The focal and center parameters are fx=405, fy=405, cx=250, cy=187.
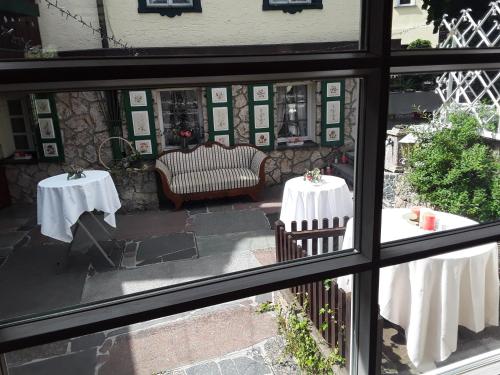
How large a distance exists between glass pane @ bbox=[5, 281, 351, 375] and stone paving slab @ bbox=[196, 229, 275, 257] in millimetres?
997

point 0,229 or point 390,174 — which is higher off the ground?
point 390,174

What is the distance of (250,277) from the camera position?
526mm

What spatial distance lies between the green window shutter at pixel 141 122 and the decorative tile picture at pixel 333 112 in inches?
86.4

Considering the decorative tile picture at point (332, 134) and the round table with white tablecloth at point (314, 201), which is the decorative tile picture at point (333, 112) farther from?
the round table with white tablecloth at point (314, 201)

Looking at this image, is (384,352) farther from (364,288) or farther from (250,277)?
(250,277)

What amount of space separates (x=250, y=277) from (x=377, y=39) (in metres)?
0.33

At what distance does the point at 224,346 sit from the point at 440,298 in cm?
103

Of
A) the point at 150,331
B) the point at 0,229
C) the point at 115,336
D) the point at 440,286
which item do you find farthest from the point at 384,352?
the point at 0,229

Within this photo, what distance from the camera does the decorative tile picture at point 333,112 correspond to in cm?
520

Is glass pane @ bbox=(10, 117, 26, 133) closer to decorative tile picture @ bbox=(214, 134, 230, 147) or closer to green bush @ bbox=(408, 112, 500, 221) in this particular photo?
decorative tile picture @ bbox=(214, 134, 230, 147)

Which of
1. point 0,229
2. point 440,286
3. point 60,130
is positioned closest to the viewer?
point 440,286

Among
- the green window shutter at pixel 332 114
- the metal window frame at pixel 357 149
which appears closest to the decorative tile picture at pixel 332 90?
the green window shutter at pixel 332 114

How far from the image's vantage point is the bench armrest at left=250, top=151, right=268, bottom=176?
470cm

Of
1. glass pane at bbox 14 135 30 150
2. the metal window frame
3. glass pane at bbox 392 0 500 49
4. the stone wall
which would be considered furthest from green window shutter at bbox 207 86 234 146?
the metal window frame
